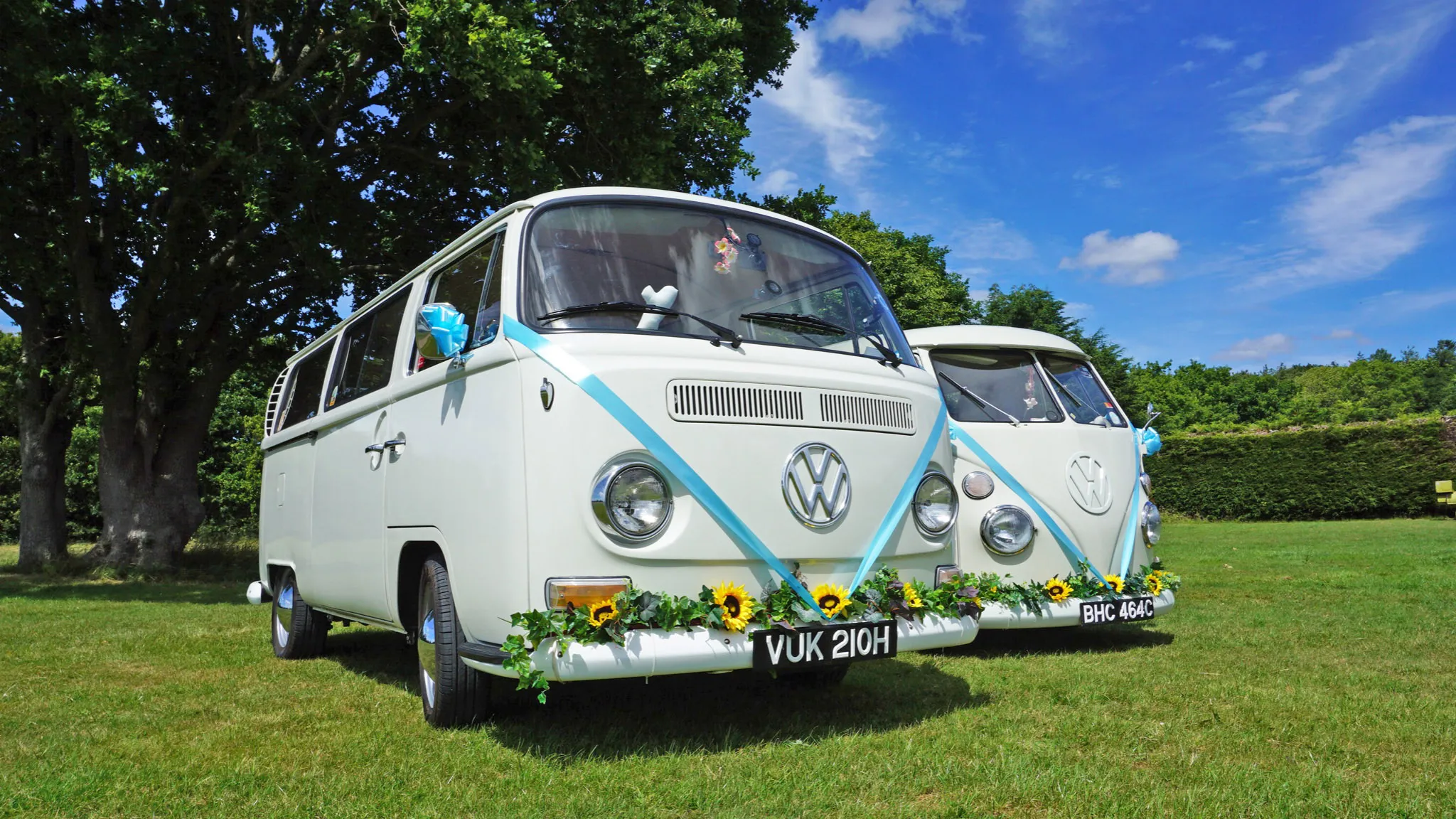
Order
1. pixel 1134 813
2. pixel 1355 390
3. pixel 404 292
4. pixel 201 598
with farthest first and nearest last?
pixel 1355 390 → pixel 201 598 → pixel 404 292 → pixel 1134 813

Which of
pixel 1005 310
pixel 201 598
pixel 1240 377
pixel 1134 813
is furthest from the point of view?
pixel 1240 377

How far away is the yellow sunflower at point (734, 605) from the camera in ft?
13.2

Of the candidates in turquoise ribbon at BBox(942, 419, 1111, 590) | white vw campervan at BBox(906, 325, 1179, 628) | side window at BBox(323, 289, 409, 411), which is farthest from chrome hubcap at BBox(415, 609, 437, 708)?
turquoise ribbon at BBox(942, 419, 1111, 590)

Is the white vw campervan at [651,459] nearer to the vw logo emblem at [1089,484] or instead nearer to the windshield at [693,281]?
the windshield at [693,281]

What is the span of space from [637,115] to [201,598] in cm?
790

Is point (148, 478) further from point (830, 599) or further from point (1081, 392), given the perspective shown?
point (830, 599)

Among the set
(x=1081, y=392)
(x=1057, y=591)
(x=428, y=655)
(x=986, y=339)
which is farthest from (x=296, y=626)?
(x=1081, y=392)

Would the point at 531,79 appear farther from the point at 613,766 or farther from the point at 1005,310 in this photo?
the point at 1005,310

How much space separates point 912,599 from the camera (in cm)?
454

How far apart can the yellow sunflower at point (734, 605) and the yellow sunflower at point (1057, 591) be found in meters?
3.33

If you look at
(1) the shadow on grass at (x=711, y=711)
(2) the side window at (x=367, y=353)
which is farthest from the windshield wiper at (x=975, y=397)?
(2) the side window at (x=367, y=353)

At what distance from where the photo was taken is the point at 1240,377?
72562 mm

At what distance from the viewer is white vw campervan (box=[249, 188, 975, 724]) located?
3934 mm

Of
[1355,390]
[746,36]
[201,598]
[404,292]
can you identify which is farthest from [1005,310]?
[1355,390]
